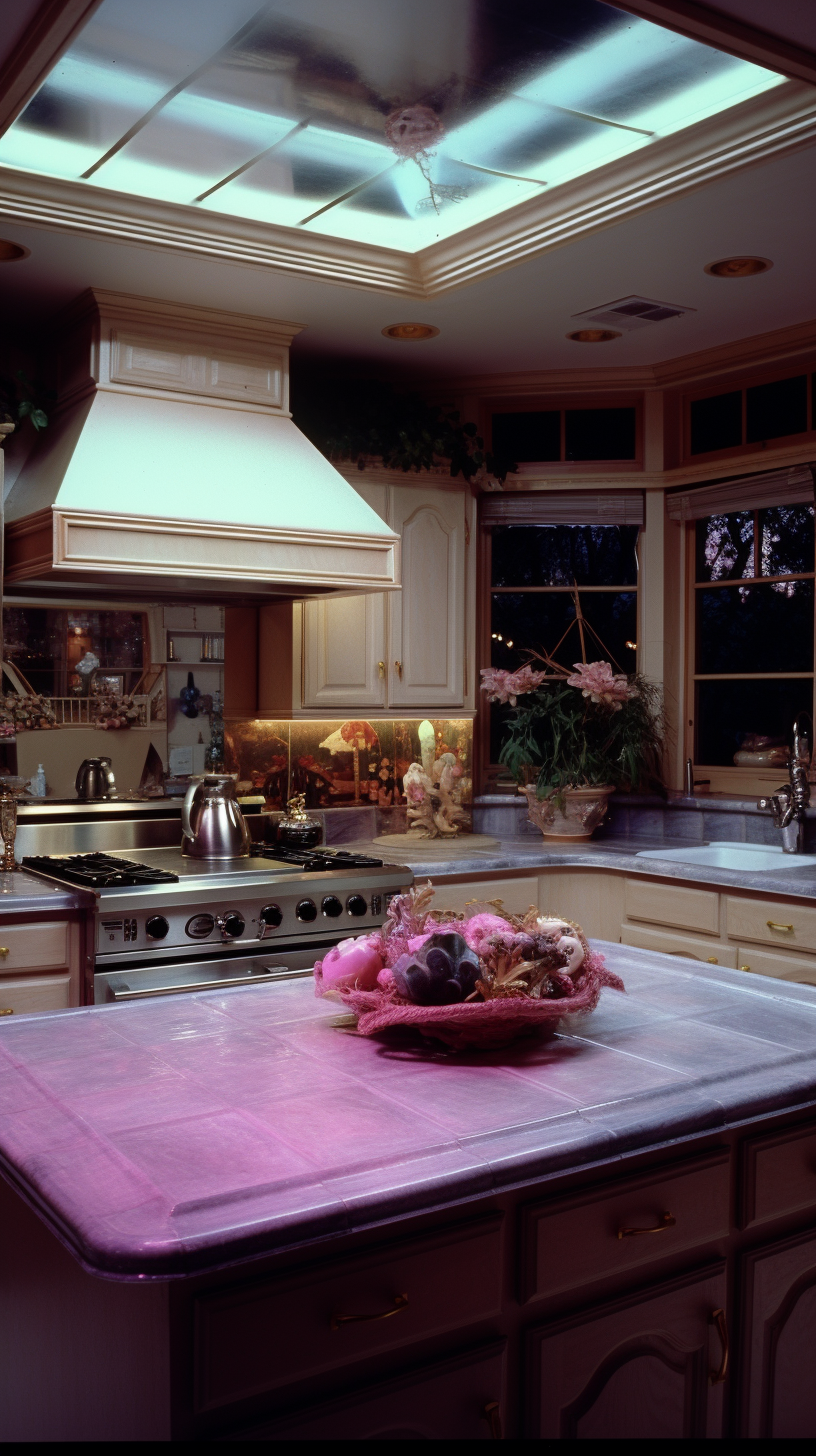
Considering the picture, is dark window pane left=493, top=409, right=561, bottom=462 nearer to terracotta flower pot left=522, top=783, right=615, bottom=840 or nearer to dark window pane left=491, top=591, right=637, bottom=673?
dark window pane left=491, top=591, right=637, bottom=673

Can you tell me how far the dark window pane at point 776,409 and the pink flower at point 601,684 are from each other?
106 centimetres

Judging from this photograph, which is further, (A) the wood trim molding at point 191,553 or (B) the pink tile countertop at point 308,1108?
(A) the wood trim molding at point 191,553


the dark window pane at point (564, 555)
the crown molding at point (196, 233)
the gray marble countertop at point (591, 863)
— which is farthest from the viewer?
the dark window pane at point (564, 555)

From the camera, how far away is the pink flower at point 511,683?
4656 mm

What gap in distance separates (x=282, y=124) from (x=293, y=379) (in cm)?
174

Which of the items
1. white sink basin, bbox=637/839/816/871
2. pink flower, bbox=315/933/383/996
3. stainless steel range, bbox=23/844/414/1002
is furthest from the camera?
white sink basin, bbox=637/839/816/871

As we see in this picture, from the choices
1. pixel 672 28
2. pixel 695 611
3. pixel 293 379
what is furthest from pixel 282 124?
pixel 695 611

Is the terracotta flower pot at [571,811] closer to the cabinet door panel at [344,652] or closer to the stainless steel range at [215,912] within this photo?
the cabinet door panel at [344,652]

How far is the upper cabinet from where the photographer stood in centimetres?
445

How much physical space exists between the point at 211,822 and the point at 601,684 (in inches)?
64.3

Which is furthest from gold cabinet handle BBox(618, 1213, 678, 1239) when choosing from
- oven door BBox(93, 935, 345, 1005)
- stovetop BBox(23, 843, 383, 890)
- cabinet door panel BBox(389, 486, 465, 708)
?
cabinet door panel BBox(389, 486, 465, 708)

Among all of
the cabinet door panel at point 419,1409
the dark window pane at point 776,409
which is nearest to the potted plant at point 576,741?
the dark window pane at point 776,409

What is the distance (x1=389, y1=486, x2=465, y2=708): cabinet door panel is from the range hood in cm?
48

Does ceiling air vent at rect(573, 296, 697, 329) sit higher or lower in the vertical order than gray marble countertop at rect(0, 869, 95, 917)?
higher
